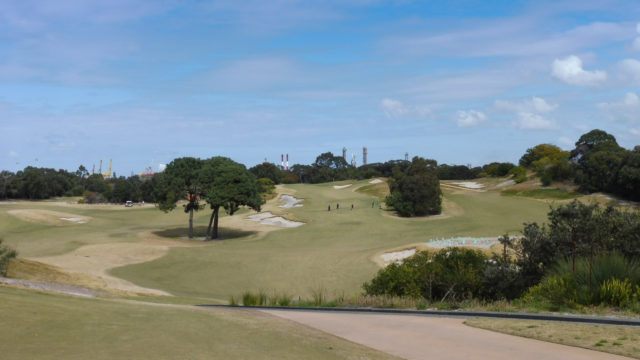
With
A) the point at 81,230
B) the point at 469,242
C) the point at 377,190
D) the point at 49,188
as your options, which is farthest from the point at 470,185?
the point at 49,188

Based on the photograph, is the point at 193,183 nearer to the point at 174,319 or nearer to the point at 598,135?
the point at 174,319

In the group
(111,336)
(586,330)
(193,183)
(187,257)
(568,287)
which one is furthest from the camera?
(193,183)

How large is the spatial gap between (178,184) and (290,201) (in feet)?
110

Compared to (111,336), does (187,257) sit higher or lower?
lower

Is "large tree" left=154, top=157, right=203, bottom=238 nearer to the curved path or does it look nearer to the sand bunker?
the sand bunker

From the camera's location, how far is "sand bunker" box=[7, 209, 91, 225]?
2594 inches

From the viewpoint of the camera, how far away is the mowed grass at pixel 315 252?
102ft

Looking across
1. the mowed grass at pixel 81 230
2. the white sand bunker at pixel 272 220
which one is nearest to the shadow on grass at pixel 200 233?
the mowed grass at pixel 81 230

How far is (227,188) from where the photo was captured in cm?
5203

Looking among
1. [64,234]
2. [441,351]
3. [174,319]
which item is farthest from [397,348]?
[64,234]

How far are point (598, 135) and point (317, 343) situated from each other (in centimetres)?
9523

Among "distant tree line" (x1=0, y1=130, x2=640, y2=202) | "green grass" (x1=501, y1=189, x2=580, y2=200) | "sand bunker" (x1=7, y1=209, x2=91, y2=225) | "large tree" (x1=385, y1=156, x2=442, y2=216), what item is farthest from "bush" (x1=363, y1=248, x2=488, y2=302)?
"sand bunker" (x1=7, y1=209, x2=91, y2=225)

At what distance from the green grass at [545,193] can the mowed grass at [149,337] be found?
225 feet

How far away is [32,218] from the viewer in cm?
6638
